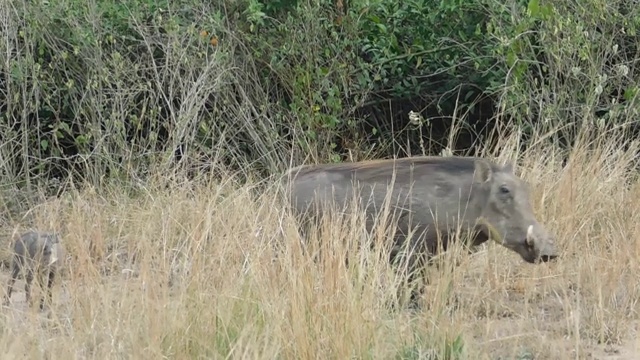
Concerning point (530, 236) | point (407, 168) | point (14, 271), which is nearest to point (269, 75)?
point (14, 271)

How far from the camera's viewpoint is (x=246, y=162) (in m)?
7.89

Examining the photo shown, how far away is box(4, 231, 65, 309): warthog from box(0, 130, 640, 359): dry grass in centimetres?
11

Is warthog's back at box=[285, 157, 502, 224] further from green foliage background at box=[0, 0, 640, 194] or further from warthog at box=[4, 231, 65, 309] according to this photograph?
green foliage background at box=[0, 0, 640, 194]

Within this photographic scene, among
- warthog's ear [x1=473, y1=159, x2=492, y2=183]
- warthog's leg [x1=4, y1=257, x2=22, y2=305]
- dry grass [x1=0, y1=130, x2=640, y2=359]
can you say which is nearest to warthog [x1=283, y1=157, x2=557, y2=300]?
warthog's ear [x1=473, y1=159, x2=492, y2=183]

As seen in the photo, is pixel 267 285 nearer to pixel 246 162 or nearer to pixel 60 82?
pixel 246 162

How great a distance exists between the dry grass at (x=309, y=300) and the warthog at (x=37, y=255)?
0.11 metres

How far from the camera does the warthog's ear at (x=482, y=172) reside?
5340mm

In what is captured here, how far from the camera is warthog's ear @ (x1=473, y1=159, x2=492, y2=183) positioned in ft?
17.5

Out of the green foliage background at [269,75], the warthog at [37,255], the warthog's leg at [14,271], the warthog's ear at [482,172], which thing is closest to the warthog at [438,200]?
the warthog's ear at [482,172]

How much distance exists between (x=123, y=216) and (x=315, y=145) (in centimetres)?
164

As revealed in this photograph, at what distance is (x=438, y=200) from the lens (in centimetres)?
535

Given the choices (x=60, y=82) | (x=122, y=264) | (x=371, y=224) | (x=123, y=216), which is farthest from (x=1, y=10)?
(x=371, y=224)

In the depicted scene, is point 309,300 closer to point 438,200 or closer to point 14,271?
point 438,200

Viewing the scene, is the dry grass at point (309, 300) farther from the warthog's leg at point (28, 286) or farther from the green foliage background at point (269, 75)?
the green foliage background at point (269, 75)
